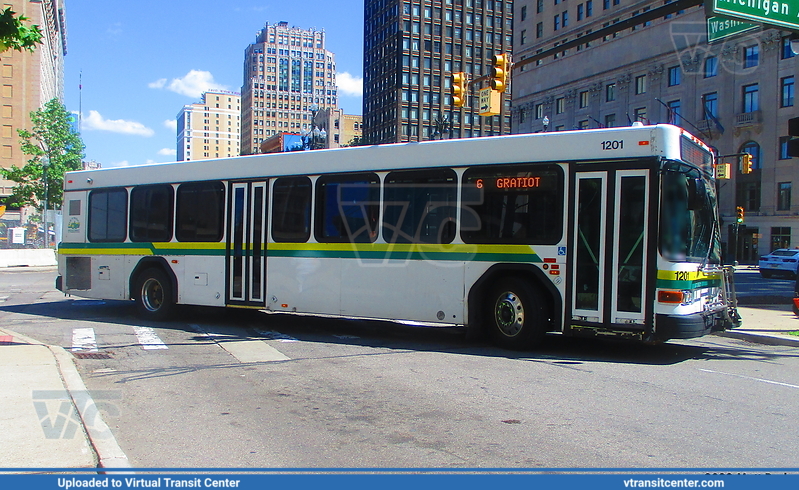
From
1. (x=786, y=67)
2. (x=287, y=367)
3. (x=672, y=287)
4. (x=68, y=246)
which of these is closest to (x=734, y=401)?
(x=672, y=287)

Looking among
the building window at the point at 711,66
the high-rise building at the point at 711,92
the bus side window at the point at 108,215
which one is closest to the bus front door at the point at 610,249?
the bus side window at the point at 108,215

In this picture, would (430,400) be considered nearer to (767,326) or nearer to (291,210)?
(291,210)

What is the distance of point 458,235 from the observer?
1044cm

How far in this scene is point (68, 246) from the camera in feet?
49.7

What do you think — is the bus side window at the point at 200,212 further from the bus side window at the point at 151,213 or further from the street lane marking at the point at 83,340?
the street lane marking at the point at 83,340

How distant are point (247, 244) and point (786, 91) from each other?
2259 inches

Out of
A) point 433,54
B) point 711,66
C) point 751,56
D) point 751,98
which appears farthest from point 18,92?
point 751,98

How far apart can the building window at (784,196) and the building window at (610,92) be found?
60.7ft

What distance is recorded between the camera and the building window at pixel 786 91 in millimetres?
56188

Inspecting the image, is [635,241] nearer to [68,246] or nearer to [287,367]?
[287,367]

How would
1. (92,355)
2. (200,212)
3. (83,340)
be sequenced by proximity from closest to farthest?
(92,355)
(83,340)
(200,212)

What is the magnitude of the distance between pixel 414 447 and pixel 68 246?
1233 cm

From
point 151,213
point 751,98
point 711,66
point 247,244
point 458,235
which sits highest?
point 711,66

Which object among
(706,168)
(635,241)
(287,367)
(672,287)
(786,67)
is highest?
(786,67)
